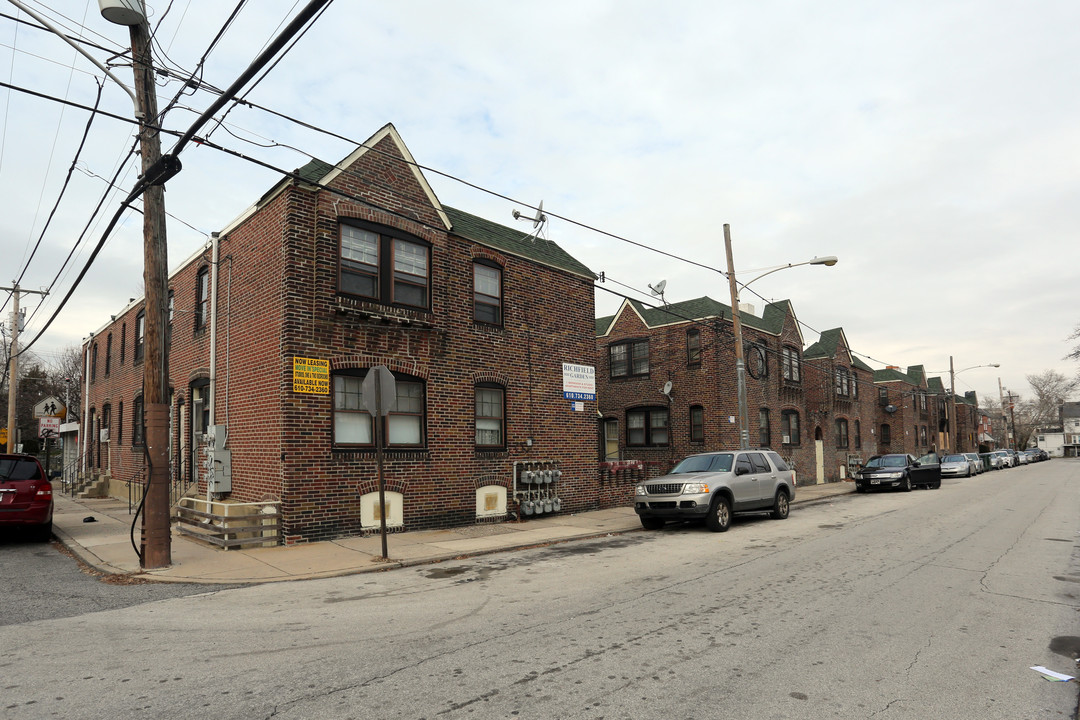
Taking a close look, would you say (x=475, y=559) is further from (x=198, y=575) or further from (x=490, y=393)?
(x=490, y=393)

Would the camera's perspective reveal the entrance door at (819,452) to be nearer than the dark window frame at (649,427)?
No

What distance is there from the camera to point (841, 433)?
35.2 m

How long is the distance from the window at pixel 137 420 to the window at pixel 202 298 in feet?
21.4

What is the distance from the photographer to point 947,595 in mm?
7551

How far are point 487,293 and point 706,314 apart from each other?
13.5 m

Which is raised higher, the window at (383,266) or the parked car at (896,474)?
the window at (383,266)

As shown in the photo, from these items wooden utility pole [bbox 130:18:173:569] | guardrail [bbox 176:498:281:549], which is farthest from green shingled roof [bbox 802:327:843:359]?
wooden utility pole [bbox 130:18:173:569]

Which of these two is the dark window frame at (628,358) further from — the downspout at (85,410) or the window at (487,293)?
the downspout at (85,410)

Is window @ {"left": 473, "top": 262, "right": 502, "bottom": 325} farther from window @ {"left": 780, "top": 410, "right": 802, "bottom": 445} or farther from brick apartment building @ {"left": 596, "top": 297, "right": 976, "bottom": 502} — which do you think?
window @ {"left": 780, "top": 410, "right": 802, "bottom": 445}

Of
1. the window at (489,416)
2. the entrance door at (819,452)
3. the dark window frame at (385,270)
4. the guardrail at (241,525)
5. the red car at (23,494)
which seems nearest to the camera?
the guardrail at (241,525)

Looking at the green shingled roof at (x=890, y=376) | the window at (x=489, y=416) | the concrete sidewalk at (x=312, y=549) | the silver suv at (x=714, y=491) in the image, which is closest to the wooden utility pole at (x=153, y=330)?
the concrete sidewalk at (x=312, y=549)

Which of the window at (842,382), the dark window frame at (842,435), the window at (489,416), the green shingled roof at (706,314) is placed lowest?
the dark window frame at (842,435)

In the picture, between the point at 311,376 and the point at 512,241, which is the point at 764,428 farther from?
the point at 311,376

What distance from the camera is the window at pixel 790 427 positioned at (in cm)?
2945
